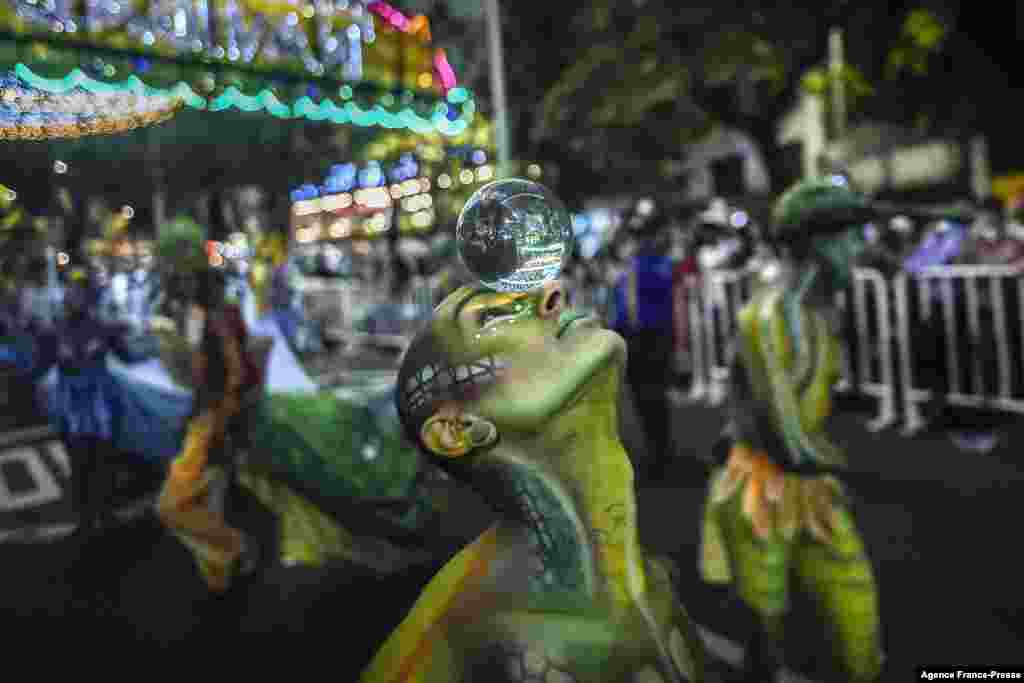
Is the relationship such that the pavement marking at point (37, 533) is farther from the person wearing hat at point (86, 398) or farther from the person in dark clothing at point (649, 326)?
the person in dark clothing at point (649, 326)

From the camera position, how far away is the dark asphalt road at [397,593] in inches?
→ 104

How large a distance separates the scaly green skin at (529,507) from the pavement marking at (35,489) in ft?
10.7

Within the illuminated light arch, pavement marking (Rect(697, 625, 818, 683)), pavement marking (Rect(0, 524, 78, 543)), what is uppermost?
the illuminated light arch

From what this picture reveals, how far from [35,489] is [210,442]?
38.7 inches

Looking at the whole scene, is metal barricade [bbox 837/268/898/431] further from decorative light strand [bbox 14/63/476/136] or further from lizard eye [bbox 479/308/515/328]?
lizard eye [bbox 479/308/515/328]

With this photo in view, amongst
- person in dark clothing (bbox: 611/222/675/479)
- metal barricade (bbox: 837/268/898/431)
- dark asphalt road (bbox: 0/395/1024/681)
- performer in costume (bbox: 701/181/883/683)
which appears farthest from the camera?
metal barricade (bbox: 837/268/898/431)

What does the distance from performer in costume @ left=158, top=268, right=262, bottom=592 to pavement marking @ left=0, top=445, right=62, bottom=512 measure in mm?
760

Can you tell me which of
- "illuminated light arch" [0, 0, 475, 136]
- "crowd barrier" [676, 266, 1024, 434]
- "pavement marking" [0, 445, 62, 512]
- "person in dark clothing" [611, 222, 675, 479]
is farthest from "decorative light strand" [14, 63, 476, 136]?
"crowd barrier" [676, 266, 1024, 434]

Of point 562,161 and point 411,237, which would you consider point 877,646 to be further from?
point 562,161

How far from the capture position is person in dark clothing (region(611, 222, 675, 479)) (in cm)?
615

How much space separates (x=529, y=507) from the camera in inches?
51.1

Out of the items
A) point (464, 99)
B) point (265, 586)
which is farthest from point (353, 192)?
point (265, 586)

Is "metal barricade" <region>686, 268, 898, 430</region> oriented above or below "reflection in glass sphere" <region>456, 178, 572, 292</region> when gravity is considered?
below

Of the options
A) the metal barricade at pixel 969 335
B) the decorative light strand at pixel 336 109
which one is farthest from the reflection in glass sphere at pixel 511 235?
the metal barricade at pixel 969 335
